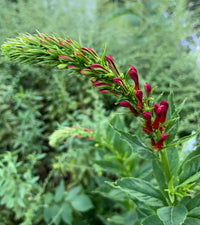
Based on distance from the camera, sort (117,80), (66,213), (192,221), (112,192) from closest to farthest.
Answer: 1. (117,80)
2. (192,221)
3. (112,192)
4. (66,213)

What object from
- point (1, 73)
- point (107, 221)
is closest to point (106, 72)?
point (107, 221)

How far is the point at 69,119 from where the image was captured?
119cm

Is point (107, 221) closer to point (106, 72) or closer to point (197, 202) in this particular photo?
point (197, 202)

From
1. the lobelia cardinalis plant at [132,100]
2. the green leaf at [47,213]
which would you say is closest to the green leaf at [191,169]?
the lobelia cardinalis plant at [132,100]

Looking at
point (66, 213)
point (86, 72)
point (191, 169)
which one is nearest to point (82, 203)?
point (66, 213)

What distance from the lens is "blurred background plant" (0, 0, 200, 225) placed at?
0.88 m

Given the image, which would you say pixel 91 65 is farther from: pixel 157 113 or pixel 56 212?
pixel 56 212

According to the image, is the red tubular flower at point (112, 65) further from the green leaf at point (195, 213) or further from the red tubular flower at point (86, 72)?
the green leaf at point (195, 213)

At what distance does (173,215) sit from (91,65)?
35 centimetres

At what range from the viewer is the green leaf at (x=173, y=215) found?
17.0 inches

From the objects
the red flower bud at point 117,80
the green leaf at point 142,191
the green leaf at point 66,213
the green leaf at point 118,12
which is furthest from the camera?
→ the green leaf at point 118,12

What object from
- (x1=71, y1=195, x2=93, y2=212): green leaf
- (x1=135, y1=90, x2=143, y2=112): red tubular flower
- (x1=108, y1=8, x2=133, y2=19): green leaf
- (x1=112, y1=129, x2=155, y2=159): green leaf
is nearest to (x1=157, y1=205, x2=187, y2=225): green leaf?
(x1=112, y1=129, x2=155, y2=159): green leaf

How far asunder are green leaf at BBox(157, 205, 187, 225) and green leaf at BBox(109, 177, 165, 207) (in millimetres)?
43

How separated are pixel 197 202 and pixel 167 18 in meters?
1.26
